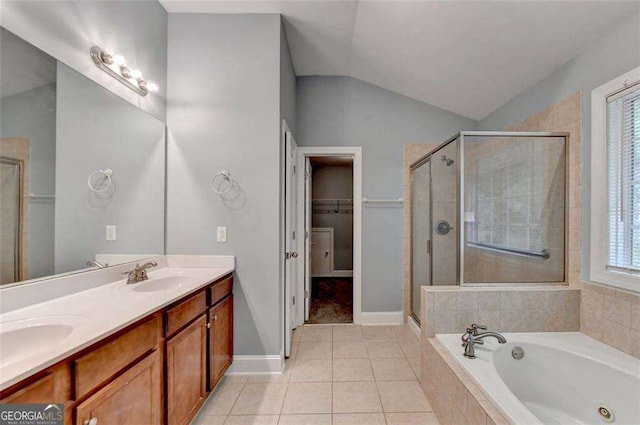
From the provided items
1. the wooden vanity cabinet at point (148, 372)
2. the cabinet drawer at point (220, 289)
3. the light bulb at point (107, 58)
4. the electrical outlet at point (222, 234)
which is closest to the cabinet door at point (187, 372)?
the wooden vanity cabinet at point (148, 372)

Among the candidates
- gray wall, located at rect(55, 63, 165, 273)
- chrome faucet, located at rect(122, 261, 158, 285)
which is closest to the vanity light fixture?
gray wall, located at rect(55, 63, 165, 273)

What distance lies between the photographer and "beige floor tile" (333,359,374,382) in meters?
1.97

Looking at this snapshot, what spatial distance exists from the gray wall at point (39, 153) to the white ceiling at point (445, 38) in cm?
134

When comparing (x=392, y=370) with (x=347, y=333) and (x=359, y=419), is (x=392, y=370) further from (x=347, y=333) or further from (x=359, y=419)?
(x=347, y=333)

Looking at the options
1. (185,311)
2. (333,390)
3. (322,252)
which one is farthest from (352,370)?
(322,252)

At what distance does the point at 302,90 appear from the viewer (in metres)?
2.99

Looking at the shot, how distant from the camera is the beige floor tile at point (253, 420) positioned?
155cm

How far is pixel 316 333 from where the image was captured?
2723 millimetres

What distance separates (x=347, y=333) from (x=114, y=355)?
7.15 feet

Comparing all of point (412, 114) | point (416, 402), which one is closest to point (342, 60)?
point (412, 114)

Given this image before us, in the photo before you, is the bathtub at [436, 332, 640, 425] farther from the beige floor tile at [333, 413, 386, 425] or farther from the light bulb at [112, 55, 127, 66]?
the light bulb at [112, 55, 127, 66]

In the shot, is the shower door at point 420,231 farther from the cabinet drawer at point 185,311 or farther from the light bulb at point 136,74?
the light bulb at point 136,74

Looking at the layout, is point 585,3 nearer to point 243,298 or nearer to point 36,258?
point 243,298

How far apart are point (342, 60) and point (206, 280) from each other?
2436 mm
